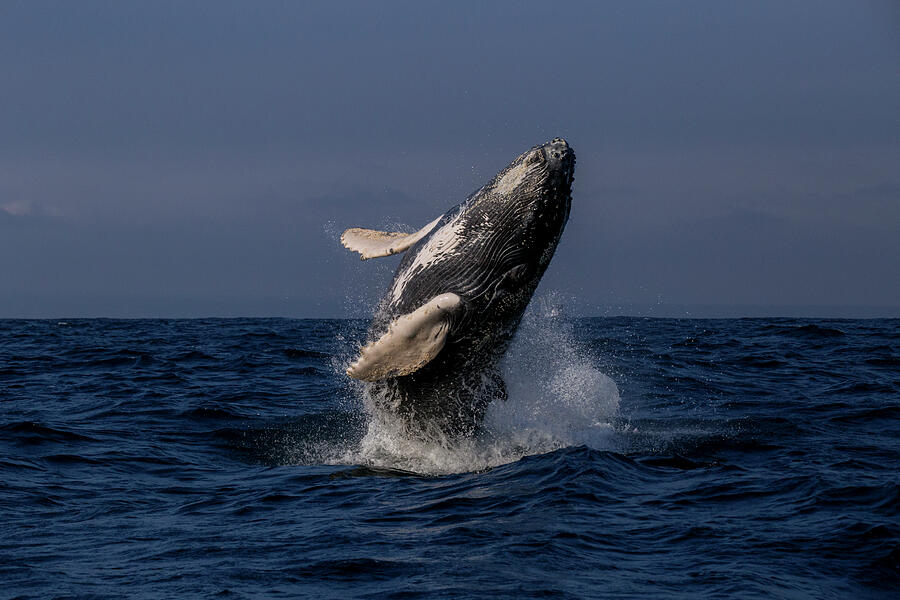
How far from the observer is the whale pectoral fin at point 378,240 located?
39.8ft

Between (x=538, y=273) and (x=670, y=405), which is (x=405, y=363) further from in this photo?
(x=670, y=405)

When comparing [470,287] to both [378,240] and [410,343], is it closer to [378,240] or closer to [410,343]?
[410,343]

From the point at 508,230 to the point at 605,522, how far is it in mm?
3855

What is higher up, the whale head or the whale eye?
the whale eye

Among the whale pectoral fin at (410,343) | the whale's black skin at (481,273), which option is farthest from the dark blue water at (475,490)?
the whale pectoral fin at (410,343)

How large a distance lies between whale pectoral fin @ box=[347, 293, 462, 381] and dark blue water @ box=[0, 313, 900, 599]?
4.41 feet

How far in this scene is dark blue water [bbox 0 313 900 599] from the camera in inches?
289

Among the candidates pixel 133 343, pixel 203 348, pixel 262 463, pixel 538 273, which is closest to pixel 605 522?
pixel 538 273

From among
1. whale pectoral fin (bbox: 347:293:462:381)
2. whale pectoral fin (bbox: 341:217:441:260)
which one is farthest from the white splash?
whale pectoral fin (bbox: 341:217:441:260)

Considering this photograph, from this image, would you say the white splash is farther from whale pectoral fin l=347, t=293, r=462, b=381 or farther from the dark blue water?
whale pectoral fin l=347, t=293, r=462, b=381

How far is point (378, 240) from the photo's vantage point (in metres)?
12.8

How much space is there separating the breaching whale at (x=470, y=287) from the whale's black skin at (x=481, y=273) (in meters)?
0.01

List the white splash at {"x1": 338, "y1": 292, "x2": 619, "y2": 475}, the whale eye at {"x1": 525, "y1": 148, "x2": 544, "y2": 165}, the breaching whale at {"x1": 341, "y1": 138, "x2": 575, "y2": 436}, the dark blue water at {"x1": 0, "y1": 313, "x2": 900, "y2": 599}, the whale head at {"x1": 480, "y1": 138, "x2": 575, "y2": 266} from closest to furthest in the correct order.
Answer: the dark blue water at {"x1": 0, "y1": 313, "x2": 900, "y2": 599} < the breaching whale at {"x1": 341, "y1": 138, "x2": 575, "y2": 436} < the whale head at {"x1": 480, "y1": 138, "x2": 575, "y2": 266} < the whale eye at {"x1": 525, "y1": 148, "x2": 544, "y2": 165} < the white splash at {"x1": 338, "y1": 292, "x2": 619, "y2": 475}

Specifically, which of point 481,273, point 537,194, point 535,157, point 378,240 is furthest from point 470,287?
point 378,240
